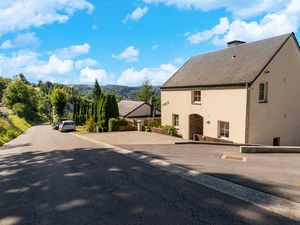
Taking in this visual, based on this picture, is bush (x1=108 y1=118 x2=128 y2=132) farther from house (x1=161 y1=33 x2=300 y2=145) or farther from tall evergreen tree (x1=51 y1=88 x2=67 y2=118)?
tall evergreen tree (x1=51 y1=88 x2=67 y2=118)

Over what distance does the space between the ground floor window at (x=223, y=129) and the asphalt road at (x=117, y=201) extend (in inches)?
542

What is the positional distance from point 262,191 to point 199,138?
16592 mm

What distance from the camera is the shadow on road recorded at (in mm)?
4410

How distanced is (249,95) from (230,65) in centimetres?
470

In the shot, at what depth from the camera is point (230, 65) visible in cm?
2127

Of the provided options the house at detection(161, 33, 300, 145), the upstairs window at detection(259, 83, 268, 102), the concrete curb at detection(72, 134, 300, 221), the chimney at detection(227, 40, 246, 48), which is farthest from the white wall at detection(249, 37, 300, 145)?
the concrete curb at detection(72, 134, 300, 221)

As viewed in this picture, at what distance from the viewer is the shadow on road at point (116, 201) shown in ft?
14.5

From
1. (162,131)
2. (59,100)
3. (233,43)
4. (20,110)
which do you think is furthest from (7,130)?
(20,110)

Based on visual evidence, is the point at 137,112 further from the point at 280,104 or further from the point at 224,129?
the point at 280,104

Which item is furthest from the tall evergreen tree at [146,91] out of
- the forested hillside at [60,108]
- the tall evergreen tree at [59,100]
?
the tall evergreen tree at [59,100]

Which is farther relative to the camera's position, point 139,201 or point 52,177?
point 52,177

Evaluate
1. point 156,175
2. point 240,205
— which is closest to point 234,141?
point 156,175

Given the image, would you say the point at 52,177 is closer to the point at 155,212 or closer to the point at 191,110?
the point at 155,212

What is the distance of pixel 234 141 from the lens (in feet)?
61.4
